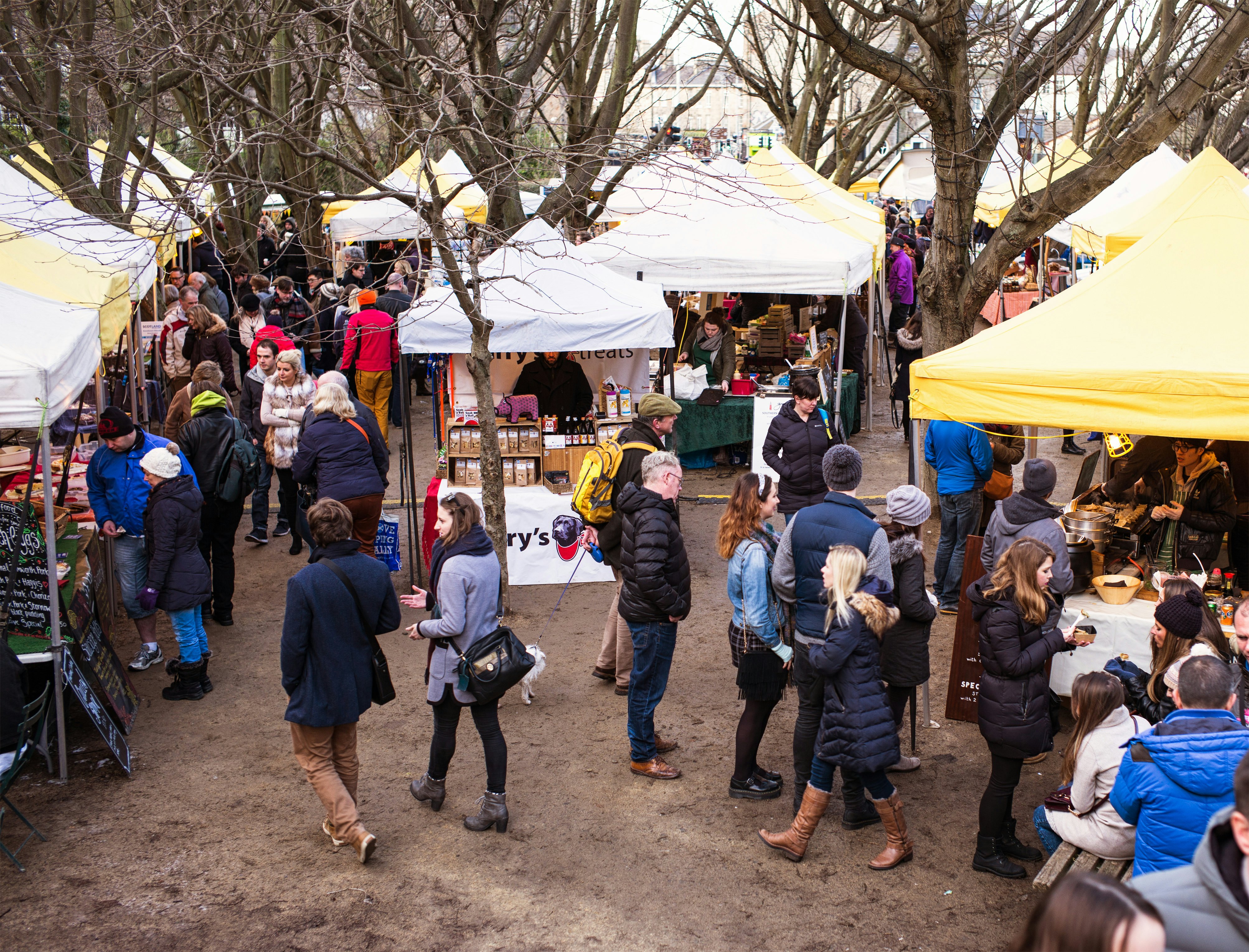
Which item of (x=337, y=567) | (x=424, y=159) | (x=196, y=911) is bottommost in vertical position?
(x=196, y=911)

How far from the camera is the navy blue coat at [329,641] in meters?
4.73

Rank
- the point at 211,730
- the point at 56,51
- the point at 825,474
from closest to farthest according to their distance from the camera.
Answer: the point at 825,474 < the point at 211,730 < the point at 56,51

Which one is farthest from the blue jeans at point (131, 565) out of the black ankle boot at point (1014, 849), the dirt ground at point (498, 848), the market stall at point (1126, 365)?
the black ankle boot at point (1014, 849)

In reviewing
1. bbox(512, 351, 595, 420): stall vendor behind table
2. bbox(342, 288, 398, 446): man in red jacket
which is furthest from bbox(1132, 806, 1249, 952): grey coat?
bbox(342, 288, 398, 446): man in red jacket

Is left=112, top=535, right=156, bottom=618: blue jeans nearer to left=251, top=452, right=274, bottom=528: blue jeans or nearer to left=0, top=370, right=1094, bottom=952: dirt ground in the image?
left=0, top=370, right=1094, bottom=952: dirt ground

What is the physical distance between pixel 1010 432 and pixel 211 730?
6.66 m

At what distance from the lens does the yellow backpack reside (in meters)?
6.79

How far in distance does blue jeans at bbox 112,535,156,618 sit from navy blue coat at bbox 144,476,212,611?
38 centimetres

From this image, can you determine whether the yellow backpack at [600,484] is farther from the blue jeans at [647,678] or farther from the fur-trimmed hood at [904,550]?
the fur-trimmed hood at [904,550]

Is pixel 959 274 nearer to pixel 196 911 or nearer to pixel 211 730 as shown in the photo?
pixel 211 730

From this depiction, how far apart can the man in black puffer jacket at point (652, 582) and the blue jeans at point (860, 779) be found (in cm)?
102

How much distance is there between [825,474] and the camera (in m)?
5.41

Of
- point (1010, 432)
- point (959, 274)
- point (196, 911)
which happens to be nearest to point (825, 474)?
point (196, 911)

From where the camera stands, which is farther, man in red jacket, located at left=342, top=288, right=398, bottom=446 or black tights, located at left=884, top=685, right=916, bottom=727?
man in red jacket, located at left=342, top=288, right=398, bottom=446
